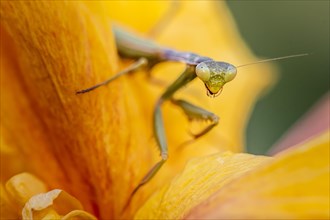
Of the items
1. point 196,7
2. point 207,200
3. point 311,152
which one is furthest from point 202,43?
point 311,152

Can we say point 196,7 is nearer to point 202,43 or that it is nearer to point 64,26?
point 202,43

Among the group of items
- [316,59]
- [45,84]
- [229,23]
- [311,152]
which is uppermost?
[45,84]

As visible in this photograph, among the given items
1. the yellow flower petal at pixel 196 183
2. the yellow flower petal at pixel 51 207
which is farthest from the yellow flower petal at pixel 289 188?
the yellow flower petal at pixel 51 207

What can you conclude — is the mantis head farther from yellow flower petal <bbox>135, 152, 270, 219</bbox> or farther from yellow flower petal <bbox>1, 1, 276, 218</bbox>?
yellow flower petal <bbox>135, 152, 270, 219</bbox>

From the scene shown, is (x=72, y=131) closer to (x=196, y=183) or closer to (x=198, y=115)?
(x=196, y=183)

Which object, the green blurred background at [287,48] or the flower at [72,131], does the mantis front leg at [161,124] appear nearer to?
the flower at [72,131]

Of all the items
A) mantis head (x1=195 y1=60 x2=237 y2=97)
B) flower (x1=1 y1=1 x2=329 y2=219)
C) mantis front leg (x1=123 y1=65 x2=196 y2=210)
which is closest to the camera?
flower (x1=1 y1=1 x2=329 y2=219)

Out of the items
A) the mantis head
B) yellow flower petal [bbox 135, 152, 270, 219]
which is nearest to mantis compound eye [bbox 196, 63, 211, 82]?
the mantis head
